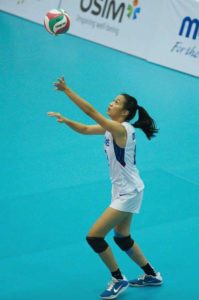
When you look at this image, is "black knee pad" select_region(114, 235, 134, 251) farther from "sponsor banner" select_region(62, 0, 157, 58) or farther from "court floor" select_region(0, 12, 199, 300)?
"sponsor banner" select_region(62, 0, 157, 58)

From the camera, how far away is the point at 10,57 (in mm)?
15148

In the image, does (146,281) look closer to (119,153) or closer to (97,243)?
(97,243)

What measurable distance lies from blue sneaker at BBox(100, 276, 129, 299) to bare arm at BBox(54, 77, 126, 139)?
1.68 m

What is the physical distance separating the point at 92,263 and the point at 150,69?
9253 millimetres

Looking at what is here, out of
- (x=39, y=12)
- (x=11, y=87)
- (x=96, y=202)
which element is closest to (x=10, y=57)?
(x=11, y=87)

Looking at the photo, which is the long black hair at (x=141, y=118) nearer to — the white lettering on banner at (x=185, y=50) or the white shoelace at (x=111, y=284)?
the white shoelace at (x=111, y=284)

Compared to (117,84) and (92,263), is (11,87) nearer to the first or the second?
(117,84)

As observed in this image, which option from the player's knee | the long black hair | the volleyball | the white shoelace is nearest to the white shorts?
the player's knee

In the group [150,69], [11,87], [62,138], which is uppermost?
[150,69]

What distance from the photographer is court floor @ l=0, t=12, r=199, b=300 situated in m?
6.79

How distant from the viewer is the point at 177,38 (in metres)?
15.6

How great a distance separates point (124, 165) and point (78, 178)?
3.31 meters

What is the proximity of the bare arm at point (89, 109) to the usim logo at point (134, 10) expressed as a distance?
11479 mm

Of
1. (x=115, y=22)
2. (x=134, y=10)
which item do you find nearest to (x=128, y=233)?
(x=134, y=10)
